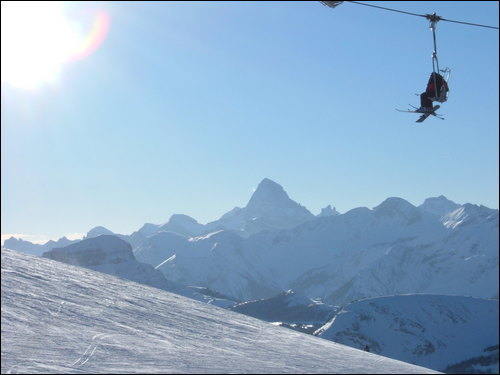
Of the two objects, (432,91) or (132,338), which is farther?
(432,91)

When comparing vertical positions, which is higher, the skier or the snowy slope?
the skier

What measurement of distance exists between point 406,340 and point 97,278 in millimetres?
192481

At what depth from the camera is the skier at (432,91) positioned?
21578 mm

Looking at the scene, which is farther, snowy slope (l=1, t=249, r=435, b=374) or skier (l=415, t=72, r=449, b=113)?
skier (l=415, t=72, r=449, b=113)

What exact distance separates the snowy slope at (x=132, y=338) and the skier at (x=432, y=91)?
1159 cm

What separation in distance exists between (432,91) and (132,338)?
15526 millimetres

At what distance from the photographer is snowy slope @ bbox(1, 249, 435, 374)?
27.7 feet

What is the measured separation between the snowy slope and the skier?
11.6 meters

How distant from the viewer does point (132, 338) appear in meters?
9.95

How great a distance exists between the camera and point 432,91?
71.3ft

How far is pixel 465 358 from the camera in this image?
7480 inches

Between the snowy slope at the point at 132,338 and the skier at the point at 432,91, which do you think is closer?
the snowy slope at the point at 132,338

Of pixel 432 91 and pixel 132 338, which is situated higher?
pixel 432 91

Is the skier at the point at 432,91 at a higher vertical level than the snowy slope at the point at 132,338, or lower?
higher
